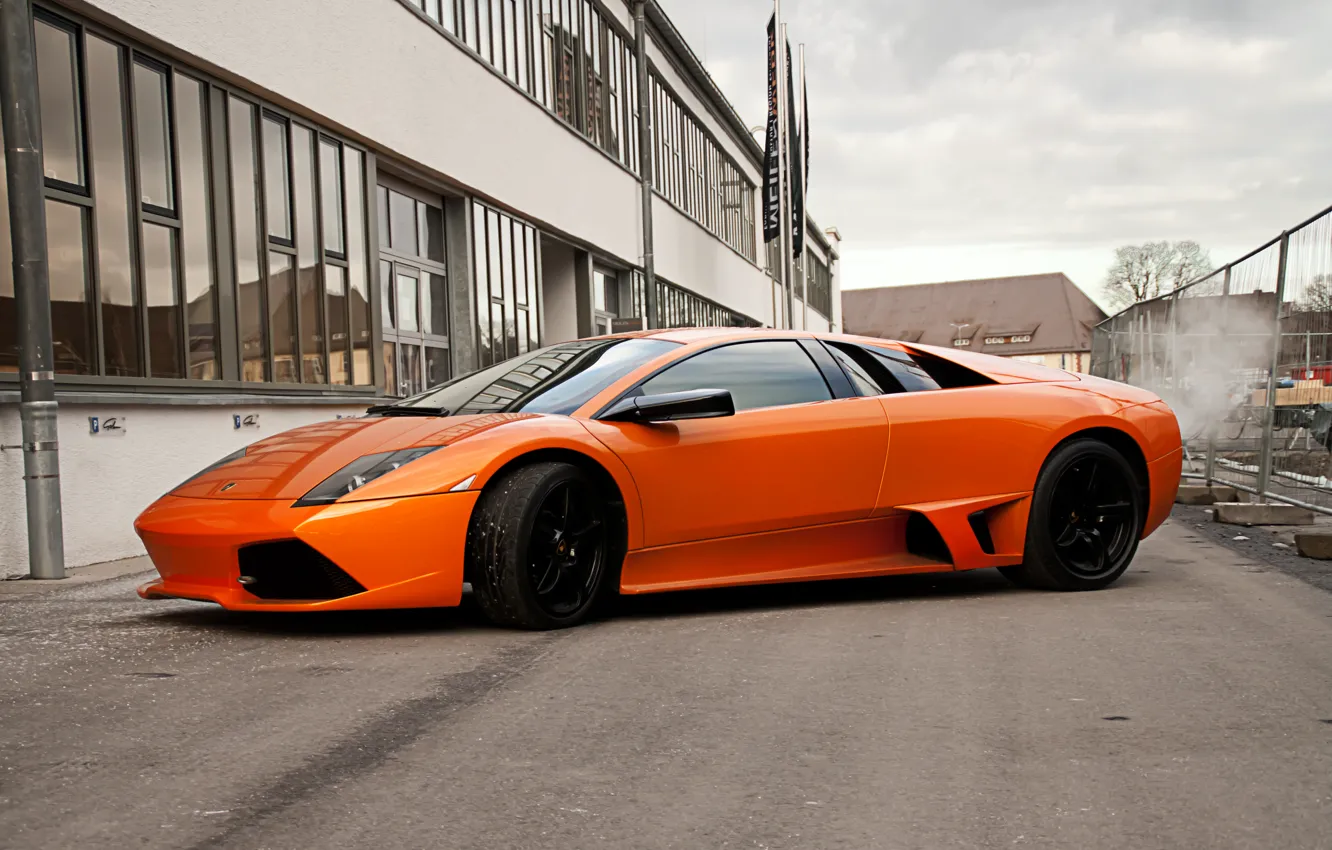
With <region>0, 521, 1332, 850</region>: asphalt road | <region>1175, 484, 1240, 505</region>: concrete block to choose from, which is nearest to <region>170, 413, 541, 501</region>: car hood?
<region>0, 521, 1332, 850</region>: asphalt road

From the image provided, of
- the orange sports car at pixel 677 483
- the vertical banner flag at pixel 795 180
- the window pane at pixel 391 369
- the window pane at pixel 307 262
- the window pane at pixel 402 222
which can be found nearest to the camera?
the orange sports car at pixel 677 483

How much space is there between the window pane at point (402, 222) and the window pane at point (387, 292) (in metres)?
0.31

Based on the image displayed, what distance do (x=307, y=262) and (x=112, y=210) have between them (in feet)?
10.6

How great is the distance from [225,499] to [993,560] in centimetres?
328

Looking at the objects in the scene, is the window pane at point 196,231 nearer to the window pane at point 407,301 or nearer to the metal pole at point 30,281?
the metal pole at point 30,281

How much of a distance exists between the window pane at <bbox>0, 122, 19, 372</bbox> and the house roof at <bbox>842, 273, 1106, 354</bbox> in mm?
89225

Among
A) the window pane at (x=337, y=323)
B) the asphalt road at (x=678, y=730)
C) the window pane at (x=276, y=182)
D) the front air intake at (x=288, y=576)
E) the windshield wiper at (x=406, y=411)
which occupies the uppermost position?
the window pane at (x=276, y=182)

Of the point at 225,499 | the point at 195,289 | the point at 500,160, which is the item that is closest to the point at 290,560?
the point at 225,499

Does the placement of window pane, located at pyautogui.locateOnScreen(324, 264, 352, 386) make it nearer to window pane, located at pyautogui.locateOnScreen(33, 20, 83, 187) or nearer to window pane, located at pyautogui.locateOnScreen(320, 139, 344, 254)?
window pane, located at pyautogui.locateOnScreen(320, 139, 344, 254)

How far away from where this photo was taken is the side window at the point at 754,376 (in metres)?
5.55

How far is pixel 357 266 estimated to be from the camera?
13.0 m

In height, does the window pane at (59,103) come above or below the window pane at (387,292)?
above

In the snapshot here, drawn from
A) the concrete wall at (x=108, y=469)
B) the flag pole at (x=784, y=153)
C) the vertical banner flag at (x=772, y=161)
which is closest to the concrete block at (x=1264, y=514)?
the concrete wall at (x=108, y=469)

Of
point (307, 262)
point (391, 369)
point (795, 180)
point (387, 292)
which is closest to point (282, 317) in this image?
point (307, 262)
